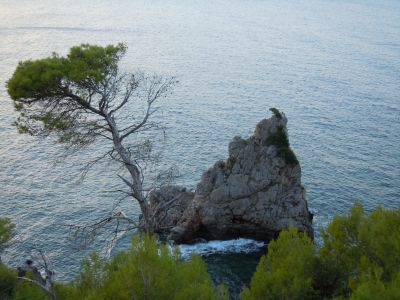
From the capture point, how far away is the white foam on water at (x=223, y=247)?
1753 inches

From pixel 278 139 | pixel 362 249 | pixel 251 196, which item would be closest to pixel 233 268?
pixel 251 196

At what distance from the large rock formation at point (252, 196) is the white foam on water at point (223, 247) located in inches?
27.2

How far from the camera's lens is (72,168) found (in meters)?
57.5

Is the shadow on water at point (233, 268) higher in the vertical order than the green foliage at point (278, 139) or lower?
lower

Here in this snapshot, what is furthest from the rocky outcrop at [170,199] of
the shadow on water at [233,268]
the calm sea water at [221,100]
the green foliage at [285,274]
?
the green foliage at [285,274]

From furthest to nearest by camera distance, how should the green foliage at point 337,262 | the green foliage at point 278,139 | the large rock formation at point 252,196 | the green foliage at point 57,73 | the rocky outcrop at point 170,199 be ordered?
the rocky outcrop at point 170,199
the green foliage at point 278,139
the large rock formation at point 252,196
the green foliage at point 57,73
the green foliage at point 337,262

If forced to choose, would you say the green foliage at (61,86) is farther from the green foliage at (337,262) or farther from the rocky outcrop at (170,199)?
the rocky outcrop at (170,199)

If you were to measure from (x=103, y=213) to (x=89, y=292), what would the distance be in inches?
1210

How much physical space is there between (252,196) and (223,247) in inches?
231

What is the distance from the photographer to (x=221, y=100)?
82.9 m

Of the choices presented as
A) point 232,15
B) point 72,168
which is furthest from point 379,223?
point 232,15

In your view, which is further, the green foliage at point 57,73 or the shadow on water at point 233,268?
the shadow on water at point 233,268

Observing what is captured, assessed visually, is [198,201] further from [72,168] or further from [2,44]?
[2,44]

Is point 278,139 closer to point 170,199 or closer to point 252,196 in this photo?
point 252,196
